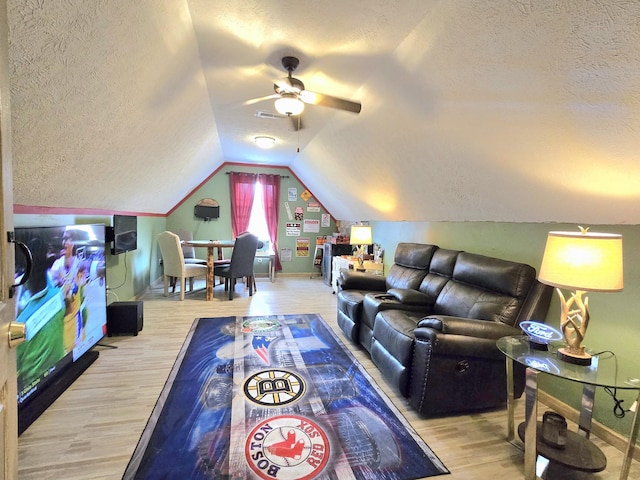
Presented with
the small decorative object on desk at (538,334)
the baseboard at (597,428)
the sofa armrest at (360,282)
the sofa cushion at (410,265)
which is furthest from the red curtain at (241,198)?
the baseboard at (597,428)

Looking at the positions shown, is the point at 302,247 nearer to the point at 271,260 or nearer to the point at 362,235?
the point at 271,260

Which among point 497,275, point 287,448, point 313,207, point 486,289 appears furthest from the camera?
point 313,207

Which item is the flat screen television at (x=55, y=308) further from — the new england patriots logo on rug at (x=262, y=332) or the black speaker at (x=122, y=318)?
the new england patriots logo on rug at (x=262, y=332)

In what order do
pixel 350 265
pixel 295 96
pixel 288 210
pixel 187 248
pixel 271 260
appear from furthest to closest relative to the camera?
pixel 288 210 → pixel 271 260 → pixel 187 248 → pixel 350 265 → pixel 295 96

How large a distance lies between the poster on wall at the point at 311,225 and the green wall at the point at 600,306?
13.4ft

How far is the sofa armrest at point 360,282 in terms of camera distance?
3486 mm

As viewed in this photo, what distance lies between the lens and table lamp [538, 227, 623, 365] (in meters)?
1.41

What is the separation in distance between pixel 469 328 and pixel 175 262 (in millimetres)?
4098

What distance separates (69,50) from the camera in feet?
4.28

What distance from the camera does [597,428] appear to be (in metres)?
1.89

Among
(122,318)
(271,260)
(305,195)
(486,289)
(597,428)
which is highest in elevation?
(305,195)

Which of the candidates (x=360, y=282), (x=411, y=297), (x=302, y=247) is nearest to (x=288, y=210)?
(x=302, y=247)

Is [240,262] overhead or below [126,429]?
overhead

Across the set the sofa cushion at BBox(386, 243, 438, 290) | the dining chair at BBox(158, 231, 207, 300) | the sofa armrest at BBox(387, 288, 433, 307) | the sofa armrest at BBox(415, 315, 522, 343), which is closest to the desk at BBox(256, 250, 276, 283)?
the dining chair at BBox(158, 231, 207, 300)
